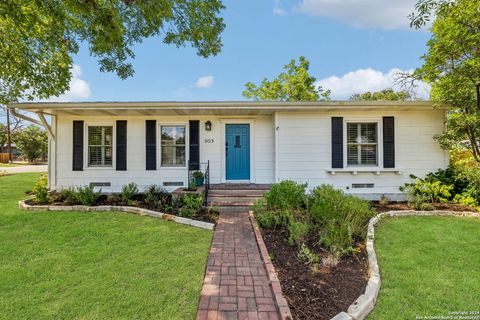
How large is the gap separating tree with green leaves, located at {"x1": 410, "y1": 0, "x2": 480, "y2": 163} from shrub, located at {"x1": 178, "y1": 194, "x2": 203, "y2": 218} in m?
6.45

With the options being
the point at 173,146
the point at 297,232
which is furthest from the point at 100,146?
the point at 297,232

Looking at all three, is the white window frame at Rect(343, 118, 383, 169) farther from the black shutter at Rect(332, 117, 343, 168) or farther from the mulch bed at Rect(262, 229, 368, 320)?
the mulch bed at Rect(262, 229, 368, 320)

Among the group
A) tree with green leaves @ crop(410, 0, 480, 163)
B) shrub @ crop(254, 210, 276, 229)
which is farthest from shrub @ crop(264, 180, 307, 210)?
tree with green leaves @ crop(410, 0, 480, 163)

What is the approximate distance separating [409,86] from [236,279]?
7621 millimetres

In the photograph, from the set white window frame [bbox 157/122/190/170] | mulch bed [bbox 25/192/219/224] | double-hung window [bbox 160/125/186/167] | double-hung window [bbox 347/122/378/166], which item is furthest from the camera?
double-hung window [bbox 160/125/186/167]

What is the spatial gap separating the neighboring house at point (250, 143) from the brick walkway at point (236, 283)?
3.43m

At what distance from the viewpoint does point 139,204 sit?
6.16 metres

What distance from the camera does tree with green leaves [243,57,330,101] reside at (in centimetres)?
1928

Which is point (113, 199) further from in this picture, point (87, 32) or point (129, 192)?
point (87, 32)

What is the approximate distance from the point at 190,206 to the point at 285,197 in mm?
2147

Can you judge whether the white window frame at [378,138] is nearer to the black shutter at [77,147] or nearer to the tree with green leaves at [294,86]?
the black shutter at [77,147]

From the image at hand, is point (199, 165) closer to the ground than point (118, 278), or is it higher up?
higher up

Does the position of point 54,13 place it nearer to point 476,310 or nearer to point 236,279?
point 236,279

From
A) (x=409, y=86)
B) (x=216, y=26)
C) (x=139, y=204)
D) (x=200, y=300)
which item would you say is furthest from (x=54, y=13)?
(x=409, y=86)
